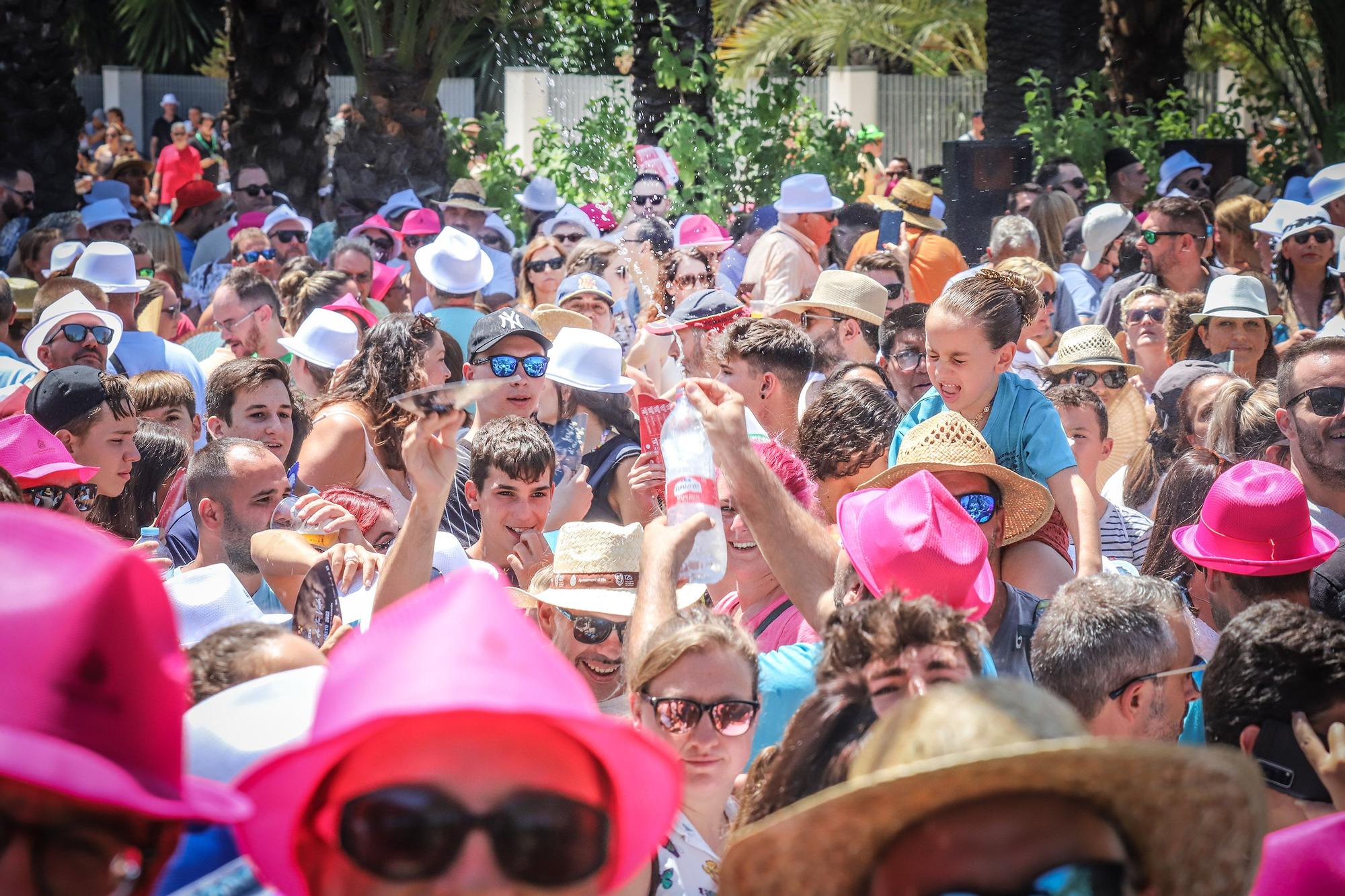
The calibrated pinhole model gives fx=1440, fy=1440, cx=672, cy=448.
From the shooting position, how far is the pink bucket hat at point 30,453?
14.1ft

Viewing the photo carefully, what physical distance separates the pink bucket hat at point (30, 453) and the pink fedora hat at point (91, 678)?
305 centimetres

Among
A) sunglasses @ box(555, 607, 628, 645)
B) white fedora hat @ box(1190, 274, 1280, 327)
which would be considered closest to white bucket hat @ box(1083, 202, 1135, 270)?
white fedora hat @ box(1190, 274, 1280, 327)

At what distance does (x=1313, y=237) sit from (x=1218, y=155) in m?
4.80

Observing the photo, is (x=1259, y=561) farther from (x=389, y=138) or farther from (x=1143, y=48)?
(x=1143, y=48)

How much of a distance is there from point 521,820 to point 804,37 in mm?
26848

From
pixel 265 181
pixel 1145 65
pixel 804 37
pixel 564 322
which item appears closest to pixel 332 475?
pixel 564 322

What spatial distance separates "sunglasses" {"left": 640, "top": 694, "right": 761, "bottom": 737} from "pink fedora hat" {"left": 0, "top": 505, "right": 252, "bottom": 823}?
54.3 inches

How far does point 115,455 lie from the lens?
506 centimetres

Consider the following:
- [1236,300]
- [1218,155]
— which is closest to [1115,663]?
[1236,300]

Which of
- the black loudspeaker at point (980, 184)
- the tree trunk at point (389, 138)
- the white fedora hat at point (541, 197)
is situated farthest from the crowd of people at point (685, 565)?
the tree trunk at point (389, 138)

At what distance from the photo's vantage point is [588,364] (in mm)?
5715

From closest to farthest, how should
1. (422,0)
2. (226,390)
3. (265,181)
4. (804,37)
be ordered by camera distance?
(226,390) < (265,181) < (422,0) < (804,37)

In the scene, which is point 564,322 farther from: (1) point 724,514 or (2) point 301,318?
(1) point 724,514

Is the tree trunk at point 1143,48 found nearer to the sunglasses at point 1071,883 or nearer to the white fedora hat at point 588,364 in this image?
the white fedora hat at point 588,364
